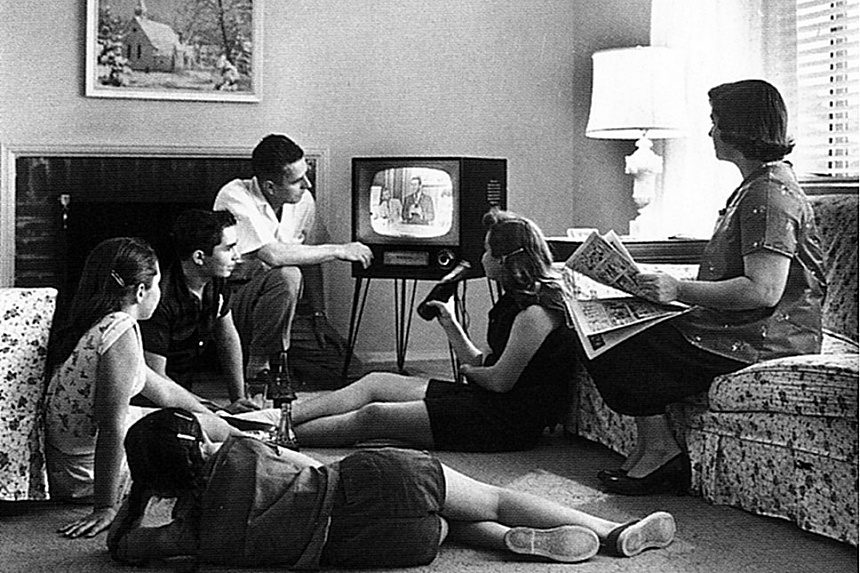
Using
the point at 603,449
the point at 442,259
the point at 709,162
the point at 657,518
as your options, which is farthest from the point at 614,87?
the point at 657,518

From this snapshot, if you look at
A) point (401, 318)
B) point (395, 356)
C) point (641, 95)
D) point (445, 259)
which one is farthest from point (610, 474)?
point (395, 356)

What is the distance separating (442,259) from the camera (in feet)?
13.1

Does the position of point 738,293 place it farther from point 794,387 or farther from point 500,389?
point 500,389

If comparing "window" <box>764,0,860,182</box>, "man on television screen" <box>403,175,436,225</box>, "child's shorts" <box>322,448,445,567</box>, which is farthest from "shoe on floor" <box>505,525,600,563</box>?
"man on television screen" <box>403,175,436,225</box>

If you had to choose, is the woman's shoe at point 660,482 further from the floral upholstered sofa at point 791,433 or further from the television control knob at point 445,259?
the television control knob at point 445,259

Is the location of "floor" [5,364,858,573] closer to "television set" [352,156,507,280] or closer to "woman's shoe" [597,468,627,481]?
"woman's shoe" [597,468,627,481]

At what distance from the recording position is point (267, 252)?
382 cm

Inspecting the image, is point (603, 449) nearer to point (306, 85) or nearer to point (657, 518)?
point (657, 518)

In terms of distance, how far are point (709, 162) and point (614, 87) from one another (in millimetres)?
440

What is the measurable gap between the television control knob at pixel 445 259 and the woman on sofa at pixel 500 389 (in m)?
1.03

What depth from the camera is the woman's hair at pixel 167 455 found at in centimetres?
188

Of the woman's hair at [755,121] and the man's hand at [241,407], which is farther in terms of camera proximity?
the man's hand at [241,407]

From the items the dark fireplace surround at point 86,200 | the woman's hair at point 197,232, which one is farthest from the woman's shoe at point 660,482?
the dark fireplace surround at point 86,200

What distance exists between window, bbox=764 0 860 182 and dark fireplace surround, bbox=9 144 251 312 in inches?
81.9
